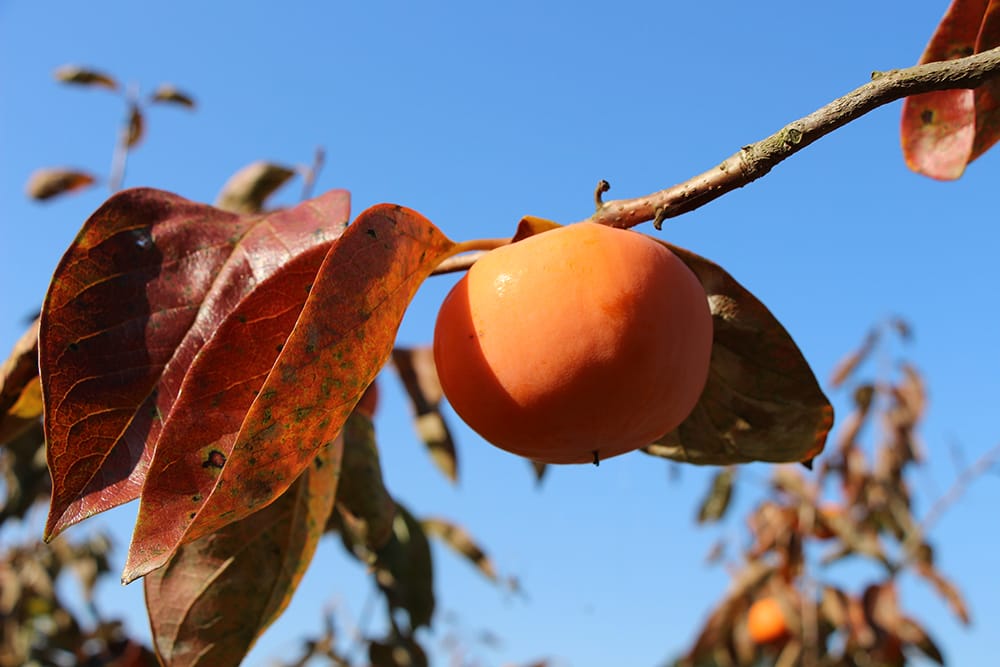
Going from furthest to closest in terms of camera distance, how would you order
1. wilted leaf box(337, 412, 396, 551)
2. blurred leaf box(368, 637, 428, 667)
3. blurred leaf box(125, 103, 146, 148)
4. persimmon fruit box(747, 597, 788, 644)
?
persimmon fruit box(747, 597, 788, 644) → blurred leaf box(125, 103, 146, 148) → blurred leaf box(368, 637, 428, 667) → wilted leaf box(337, 412, 396, 551)

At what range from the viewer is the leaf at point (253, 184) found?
224 cm

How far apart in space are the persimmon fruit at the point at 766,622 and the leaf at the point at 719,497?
45 centimetres

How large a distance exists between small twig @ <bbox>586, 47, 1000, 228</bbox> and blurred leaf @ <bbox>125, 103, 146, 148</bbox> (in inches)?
87.5

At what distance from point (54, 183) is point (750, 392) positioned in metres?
2.46

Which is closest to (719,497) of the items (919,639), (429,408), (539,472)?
(919,639)

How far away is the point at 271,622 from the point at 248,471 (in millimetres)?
526

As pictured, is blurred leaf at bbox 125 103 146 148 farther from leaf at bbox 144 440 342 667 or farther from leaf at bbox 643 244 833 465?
leaf at bbox 643 244 833 465

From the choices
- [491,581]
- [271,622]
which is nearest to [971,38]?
[271,622]

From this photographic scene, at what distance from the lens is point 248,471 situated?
28.4 inches

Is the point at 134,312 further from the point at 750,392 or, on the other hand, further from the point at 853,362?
the point at 853,362

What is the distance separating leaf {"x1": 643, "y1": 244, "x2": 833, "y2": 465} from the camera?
1.07 meters

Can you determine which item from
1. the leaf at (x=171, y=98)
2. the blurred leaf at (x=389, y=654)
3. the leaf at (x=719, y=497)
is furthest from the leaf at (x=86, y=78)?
the leaf at (x=719, y=497)

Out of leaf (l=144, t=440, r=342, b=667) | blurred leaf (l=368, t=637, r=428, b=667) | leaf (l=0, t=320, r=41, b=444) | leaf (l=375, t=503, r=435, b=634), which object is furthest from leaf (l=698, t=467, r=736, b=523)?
leaf (l=0, t=320, r=41, b=444)

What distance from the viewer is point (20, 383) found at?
1173 millimetres
